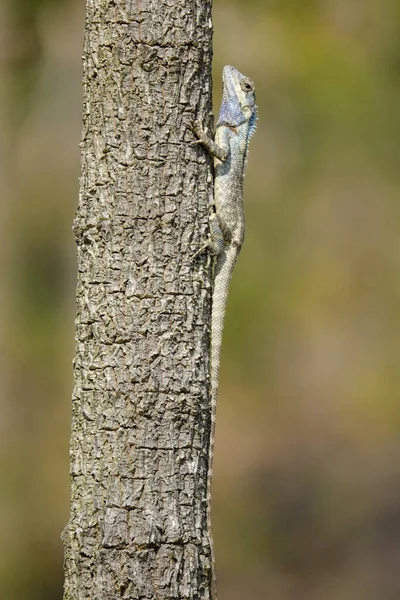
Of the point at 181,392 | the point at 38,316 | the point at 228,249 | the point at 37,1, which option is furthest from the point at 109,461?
the point at 37,1

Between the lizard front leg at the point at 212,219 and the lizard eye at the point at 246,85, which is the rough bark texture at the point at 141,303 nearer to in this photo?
the lizard front leg at the point at 212,219

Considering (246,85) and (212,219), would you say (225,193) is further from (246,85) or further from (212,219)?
(246,85)

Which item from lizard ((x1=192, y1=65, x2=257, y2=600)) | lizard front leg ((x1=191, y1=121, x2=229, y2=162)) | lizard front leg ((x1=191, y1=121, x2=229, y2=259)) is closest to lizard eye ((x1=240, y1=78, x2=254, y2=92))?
lizard ((x1=192, y1=65, x2=257, y2=600))

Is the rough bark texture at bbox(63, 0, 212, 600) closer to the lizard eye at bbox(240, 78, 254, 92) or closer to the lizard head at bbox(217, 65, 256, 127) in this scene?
the lizard head at bbox(217, 65, 256, 127)

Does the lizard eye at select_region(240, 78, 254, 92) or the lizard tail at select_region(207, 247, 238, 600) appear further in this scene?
the lizard eye at select_region(240, 78, 254, 92)

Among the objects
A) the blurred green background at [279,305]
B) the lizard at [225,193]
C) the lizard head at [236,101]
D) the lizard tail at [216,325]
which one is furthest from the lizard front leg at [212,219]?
the blurred green background at [279,305]

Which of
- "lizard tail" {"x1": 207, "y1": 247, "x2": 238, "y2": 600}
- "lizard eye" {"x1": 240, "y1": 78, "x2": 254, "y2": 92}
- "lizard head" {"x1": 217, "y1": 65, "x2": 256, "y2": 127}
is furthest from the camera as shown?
"lizard eye" {"x1": 240, "y1": 78, "x2": 254, "y2": 92}
